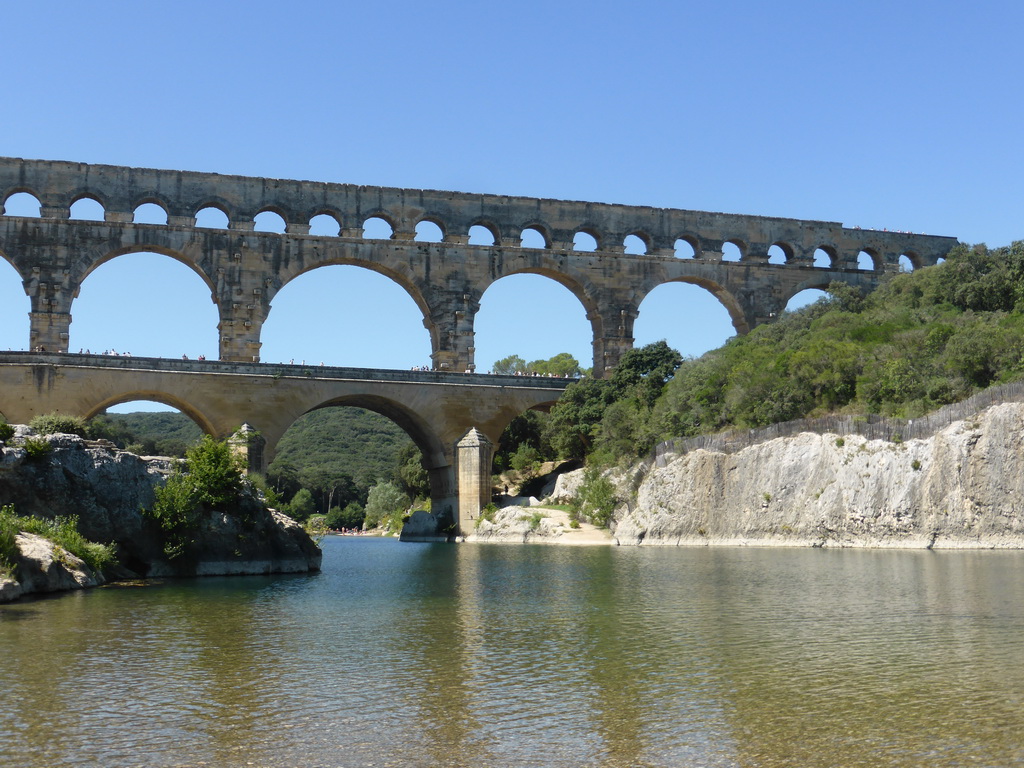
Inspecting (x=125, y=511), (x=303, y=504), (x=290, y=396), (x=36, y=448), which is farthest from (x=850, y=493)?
(x=303, y=504)

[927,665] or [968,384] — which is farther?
[968,384]

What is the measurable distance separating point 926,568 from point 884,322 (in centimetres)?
1963

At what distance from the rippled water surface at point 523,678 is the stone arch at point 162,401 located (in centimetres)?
2204

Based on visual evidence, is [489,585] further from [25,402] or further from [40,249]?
[40,249]

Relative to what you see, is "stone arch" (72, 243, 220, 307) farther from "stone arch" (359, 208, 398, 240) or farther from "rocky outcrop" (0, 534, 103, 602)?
"rocky outcrop" (0, 534, 103, 602)

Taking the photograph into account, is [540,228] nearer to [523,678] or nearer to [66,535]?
[66,535]

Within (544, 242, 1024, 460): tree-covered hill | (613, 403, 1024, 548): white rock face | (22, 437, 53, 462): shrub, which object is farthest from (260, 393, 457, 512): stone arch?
(22, 437, 53, 462): shrub

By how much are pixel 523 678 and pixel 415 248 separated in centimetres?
3490

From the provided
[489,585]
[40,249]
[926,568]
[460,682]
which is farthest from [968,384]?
[40,249]

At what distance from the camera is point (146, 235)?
39.1m

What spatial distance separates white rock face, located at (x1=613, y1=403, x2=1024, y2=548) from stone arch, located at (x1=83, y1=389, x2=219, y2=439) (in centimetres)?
1482

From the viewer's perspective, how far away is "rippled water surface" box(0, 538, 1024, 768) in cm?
604

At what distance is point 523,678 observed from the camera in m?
8.18

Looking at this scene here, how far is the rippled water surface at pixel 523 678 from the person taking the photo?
6.04 metres
